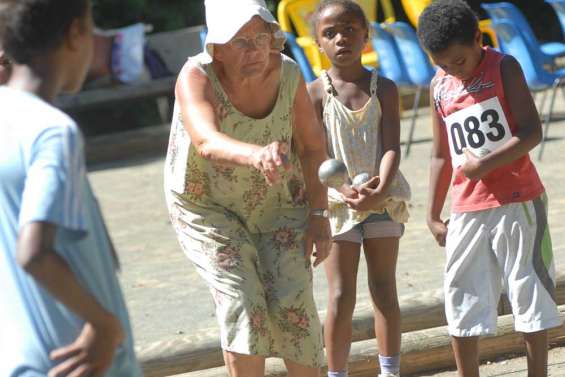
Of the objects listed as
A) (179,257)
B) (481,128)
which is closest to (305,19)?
(179,257)

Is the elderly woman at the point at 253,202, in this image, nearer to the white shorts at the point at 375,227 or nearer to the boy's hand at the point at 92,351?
the white shorts at the point at 375,227

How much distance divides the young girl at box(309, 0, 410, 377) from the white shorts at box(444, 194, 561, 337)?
313mm

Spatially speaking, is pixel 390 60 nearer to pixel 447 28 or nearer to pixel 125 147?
pixel 125 147

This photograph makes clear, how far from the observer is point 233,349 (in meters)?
4.12

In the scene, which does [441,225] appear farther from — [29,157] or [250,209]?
[29,157]

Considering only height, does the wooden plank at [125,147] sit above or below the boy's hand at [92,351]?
below

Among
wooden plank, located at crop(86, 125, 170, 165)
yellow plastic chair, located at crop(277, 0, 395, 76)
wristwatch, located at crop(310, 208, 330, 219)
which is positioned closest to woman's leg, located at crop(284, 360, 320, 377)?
wristwatch, located at crop(310, 208, 330, 219)

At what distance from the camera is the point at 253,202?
13.9ft

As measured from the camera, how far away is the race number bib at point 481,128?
14.9 ft

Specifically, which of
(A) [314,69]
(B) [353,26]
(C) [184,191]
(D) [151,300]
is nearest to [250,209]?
(C) [184,191]

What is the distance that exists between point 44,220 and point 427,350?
315 centimetres

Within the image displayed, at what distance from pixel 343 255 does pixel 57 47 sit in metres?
2.42

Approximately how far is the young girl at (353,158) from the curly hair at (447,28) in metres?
0.44

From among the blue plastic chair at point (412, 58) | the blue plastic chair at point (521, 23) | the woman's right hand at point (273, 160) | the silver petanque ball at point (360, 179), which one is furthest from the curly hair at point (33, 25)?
the blue plastic chair at point (412, 58)
